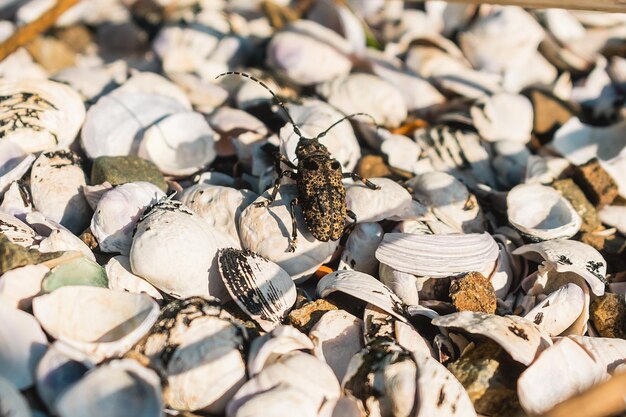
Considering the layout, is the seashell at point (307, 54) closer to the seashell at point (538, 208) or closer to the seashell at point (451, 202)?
the seashell at point (451, 202)

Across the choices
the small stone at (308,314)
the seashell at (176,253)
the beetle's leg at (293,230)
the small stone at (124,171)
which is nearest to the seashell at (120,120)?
the small stone at (124,171)

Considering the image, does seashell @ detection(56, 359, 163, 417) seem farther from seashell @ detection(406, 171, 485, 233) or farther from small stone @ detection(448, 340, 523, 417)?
seashell @ detection(406, 171, 485, 233)

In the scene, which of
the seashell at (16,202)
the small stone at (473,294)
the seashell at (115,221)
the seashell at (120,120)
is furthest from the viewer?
the seashell at (120,120)

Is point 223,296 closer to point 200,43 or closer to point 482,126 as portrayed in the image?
point 482,126

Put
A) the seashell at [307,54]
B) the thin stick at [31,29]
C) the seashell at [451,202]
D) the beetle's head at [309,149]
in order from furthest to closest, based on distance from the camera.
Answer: the seashell at [307,54] → the thin stick at [31,29] → the seashell at [451,202] → the beetle's head at [309,149]

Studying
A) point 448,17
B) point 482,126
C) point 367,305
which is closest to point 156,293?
point 367,305

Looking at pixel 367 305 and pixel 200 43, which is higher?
pixel 200 43

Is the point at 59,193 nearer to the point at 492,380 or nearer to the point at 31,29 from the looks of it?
the point at 31,29

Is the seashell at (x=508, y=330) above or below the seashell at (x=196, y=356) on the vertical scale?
below
